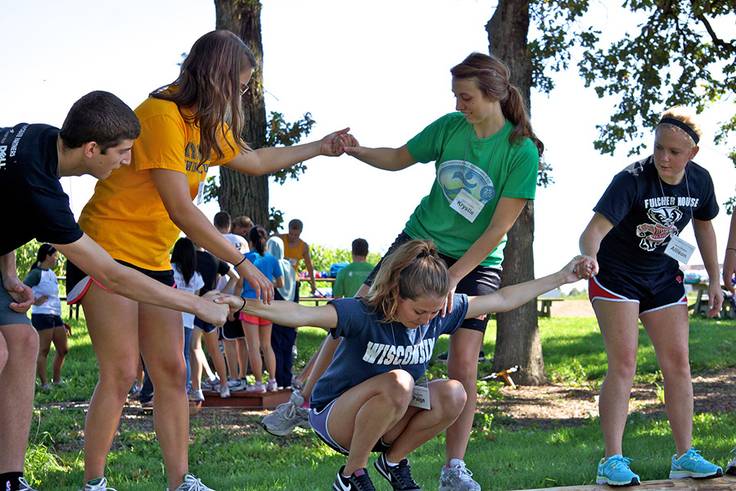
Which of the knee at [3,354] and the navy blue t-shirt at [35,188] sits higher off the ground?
the navy blue t-shirt at [35,188]

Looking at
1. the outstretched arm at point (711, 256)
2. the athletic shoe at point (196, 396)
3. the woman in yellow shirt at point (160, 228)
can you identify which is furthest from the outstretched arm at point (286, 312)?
the athletic shoe at point (196, 396)

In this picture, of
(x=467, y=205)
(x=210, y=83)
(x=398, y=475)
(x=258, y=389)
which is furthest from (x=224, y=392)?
(x=210, y=83)

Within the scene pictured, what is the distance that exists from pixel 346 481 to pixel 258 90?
952 centimetres

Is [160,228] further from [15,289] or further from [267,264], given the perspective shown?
[267,264]

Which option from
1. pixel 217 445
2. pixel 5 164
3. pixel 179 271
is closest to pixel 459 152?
pixel 5 164

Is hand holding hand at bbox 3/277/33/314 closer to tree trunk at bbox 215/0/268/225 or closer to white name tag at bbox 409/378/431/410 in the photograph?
white name tag at bbox 409/378/431/410

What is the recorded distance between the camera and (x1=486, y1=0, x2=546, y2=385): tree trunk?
12.7 m

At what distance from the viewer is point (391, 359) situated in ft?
15.3

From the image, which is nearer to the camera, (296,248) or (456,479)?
(456,479)

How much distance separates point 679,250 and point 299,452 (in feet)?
11.7

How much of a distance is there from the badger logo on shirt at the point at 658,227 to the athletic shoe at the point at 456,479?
1.59m

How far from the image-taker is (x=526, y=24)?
42.4ft

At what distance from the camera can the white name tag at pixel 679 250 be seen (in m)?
5.42

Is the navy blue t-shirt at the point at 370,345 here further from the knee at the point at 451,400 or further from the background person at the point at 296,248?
the background person at the point at 296,248
